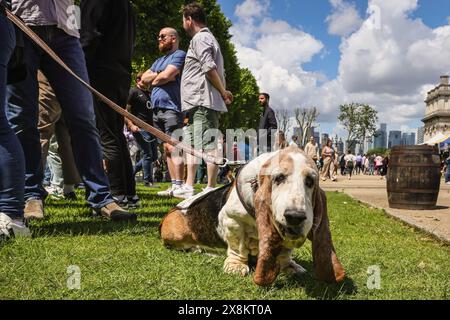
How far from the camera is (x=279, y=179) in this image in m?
1.98

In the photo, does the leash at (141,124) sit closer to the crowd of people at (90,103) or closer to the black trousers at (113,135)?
the crowd of people at (90,103)

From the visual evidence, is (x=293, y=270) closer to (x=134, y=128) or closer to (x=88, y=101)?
(x=88, y=101)

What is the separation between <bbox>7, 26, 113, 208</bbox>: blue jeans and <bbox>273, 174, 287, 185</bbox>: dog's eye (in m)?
2.38

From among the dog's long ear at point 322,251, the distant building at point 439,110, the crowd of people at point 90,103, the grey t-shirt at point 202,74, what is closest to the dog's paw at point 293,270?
the dog's long ear at point 322,251

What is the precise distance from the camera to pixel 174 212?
10.0 feet

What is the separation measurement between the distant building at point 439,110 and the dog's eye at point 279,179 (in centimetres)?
9576

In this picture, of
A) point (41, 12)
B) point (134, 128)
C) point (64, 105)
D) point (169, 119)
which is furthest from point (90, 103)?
point (134, 128)

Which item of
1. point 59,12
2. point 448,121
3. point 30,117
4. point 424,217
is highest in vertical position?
point 448,121

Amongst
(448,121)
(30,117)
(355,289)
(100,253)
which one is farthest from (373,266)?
(448,121)

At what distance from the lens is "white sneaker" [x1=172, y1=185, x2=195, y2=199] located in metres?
6.02

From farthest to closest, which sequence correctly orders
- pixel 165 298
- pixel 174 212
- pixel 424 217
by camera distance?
pixel 424 217 → pixel 174 212 → pixel 165 298

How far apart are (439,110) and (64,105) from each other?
101 meters
